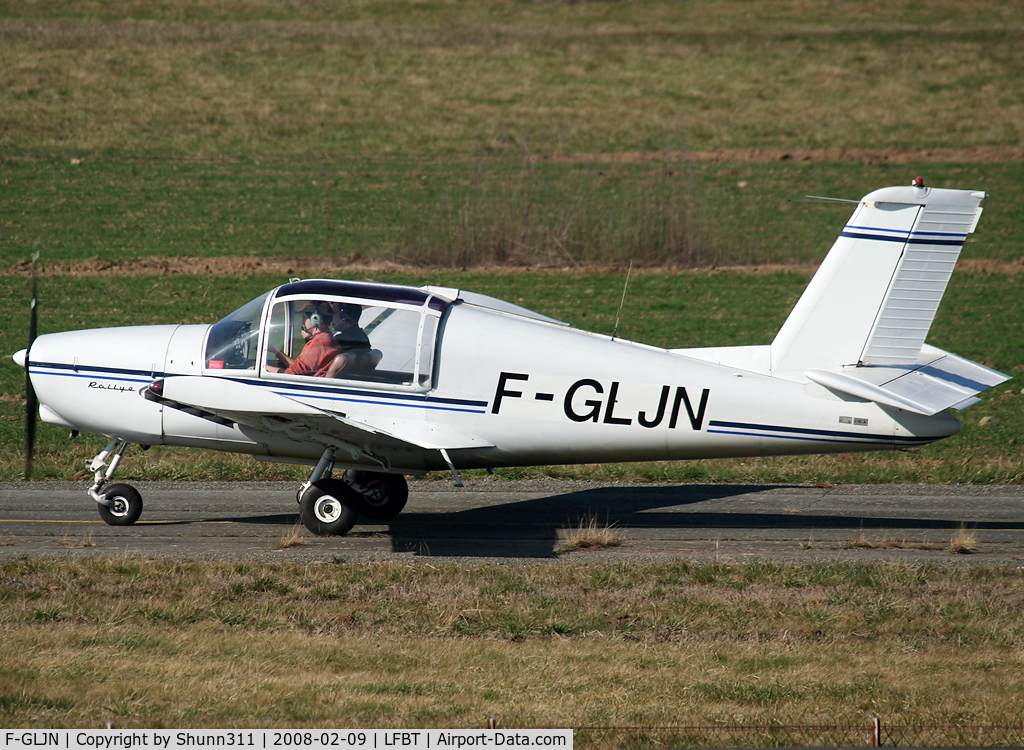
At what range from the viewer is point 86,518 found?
11594 millimetres

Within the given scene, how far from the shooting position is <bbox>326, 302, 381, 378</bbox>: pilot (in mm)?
10406

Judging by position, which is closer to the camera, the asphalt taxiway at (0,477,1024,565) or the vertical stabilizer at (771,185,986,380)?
the vertical stabilizer at (771,185,986,380)

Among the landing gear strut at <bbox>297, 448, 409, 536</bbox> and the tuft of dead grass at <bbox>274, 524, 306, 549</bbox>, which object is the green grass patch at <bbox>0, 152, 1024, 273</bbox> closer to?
the landing gear strut at <bbox>297, 448, 409, 536</bbox>

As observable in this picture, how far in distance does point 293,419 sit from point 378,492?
6.14 ft

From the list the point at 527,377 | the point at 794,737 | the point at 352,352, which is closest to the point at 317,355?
the point at 352,352

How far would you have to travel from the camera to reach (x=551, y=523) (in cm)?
1159

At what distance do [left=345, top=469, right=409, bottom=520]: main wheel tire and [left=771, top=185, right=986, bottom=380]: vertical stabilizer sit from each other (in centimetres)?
426

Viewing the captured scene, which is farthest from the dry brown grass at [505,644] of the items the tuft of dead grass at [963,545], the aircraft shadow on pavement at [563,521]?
the aircraft shadow on pavement at [563,521]

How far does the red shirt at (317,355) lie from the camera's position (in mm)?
10406

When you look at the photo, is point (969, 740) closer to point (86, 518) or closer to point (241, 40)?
point (86, 518)

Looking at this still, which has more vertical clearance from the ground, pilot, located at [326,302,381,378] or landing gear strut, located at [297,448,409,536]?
pilot, located at [326,302,381,378]

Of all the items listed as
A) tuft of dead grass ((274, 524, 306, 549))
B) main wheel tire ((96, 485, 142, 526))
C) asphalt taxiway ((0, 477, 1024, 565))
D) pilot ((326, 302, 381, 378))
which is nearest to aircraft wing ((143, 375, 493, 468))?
pilot ((326, 302, 381, 378))

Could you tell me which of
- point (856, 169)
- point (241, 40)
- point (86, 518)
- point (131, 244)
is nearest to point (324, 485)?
Answer: point (86, 518)

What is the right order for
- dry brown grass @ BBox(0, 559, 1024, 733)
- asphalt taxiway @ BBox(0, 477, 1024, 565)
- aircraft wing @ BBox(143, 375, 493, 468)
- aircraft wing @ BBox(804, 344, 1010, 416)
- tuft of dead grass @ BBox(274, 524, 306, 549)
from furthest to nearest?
tuft of dead grass @ BBox(274, 524, 306, 549) → asphalt taxiway @ BBox(0, 477, 1024, 565) → aircraft wing @ BBox(804, 344, 1010, 416) → aircraft wing @ BBox(143, 375, 493, 468) → dry brown grass @ BBox(0, 559, 1024, 733)
